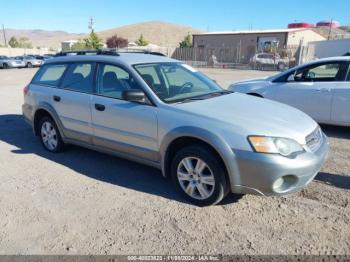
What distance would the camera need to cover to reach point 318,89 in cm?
663

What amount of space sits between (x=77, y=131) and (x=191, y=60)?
33.5 metres

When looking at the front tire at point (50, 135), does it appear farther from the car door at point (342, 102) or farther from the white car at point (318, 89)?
the car door at point (342, 102)

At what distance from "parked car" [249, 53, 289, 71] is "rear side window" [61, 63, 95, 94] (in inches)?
1041

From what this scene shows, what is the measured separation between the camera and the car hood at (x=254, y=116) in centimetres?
348

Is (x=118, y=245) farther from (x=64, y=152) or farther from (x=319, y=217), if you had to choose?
(x=64, y=152)

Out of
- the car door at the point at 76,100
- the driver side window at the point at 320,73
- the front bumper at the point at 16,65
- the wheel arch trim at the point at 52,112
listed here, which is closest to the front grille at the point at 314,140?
the car door at the point at 76,100

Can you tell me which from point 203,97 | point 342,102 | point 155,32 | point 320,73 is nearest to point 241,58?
point 320,73

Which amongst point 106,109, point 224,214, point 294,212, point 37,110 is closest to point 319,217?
point 294,212

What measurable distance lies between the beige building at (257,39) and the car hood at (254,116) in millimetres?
37842

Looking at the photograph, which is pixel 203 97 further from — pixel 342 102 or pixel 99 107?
pixel 342 102

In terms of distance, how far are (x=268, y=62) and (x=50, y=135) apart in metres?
27.9

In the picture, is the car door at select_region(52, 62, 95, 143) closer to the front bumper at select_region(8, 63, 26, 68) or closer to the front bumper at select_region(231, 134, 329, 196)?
the front bumper at select_region(231, 134, 329, 196)

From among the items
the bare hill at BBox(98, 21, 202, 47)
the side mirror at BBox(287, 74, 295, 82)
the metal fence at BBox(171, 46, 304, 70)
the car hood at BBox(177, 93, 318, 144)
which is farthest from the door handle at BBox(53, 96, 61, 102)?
the bare hill at BBox(98, 21, 202, 47)

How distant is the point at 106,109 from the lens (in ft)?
14.9
